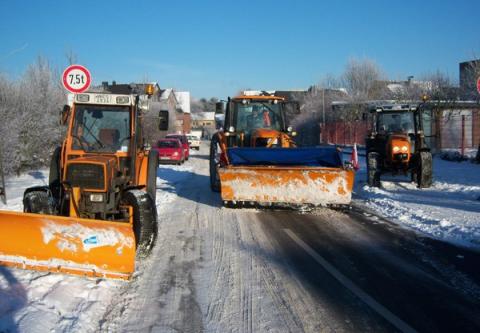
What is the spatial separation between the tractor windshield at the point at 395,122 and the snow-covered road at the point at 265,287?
273 inches

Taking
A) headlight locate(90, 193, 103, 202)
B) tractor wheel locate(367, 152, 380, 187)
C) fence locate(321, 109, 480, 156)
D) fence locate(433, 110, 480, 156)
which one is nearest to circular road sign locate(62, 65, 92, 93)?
headlight locate(90, 193, 103, 202)

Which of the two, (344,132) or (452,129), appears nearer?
(452,129)

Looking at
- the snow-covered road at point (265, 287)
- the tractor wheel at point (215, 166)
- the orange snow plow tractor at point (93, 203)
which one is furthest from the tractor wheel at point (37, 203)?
the tractor wheel at point (215, 166)

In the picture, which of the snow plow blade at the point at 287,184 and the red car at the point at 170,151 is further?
the red car at the point at 170,151

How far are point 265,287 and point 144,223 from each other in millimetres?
1973

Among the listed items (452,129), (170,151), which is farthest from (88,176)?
(452,129)

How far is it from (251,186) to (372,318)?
19.5 feet

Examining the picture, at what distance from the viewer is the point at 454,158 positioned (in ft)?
67.9

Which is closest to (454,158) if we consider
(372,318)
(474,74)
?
(474,74)

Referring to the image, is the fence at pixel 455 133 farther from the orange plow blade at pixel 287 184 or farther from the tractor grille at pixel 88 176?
the tractor grille at pixel 88 176

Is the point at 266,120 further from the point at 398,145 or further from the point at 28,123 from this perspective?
the point at 28,123

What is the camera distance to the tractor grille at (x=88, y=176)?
6.68m

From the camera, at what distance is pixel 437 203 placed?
1091 centimetres

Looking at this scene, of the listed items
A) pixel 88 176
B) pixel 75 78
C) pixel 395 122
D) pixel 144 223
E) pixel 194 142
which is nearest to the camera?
pixel 144 223
